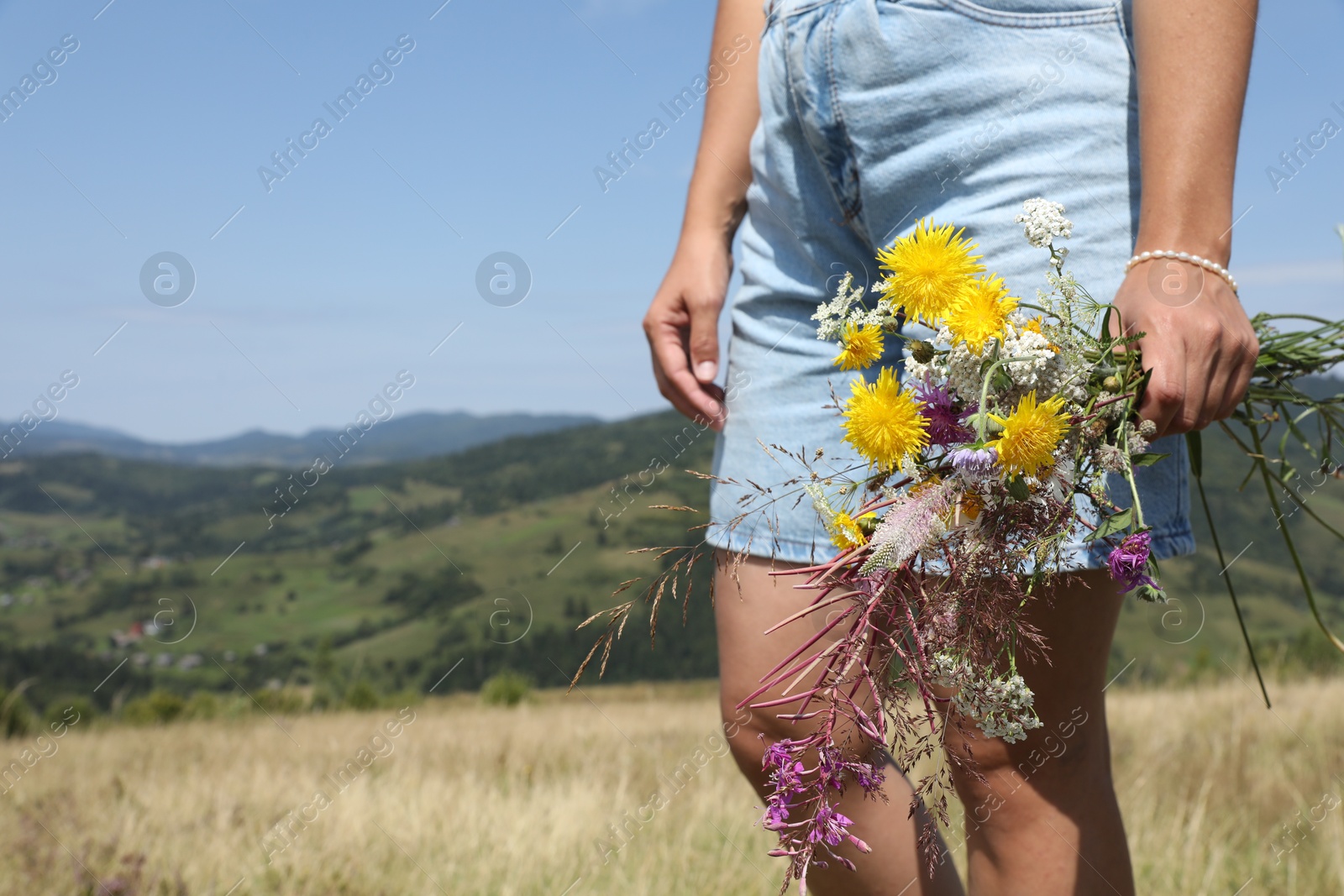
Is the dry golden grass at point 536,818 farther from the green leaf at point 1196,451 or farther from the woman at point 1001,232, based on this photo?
the green leaf at point 1196,451

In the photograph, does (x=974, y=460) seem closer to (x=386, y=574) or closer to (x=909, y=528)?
(x=909, y=528)

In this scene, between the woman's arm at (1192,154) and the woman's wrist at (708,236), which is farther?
the woman's wrist at (708,236)

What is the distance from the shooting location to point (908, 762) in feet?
3.02

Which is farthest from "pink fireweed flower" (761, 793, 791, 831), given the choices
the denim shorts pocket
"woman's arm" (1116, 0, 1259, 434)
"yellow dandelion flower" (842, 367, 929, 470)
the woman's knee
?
the denim shorts pocket

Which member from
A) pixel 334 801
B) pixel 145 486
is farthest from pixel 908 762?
pixel 145 486

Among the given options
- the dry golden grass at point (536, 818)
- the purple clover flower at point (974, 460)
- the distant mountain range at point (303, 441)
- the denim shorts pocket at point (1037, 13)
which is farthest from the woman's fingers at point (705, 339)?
the distant mountain range at point (303, 441)

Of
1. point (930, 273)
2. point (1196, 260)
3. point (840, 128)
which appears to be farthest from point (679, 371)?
point (1196, 260)

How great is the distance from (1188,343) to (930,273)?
0.29 m

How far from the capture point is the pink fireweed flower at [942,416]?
95 cm

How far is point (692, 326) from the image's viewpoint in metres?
1.71

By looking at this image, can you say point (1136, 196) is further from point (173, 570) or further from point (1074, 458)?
point (173, 570)

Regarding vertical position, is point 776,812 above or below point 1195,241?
below

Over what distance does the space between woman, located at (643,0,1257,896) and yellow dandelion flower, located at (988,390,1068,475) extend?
15cm

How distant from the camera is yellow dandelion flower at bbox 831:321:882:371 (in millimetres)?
Answer: 1002
